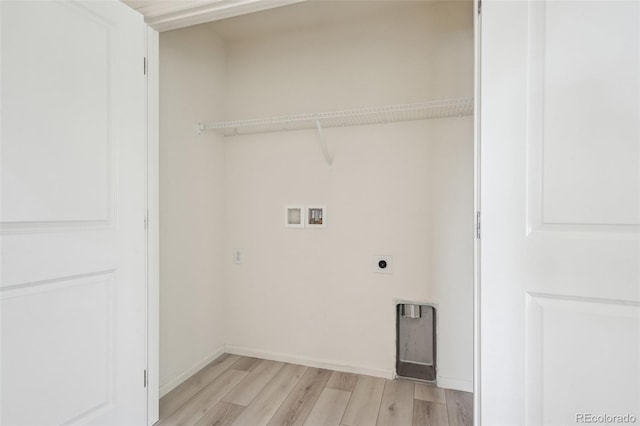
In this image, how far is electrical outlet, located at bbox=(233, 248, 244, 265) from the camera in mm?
2443

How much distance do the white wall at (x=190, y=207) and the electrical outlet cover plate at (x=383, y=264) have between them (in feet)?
4.00

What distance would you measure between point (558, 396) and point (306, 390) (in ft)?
4.53

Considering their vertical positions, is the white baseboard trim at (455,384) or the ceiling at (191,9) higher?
the ceiling at (191,9)

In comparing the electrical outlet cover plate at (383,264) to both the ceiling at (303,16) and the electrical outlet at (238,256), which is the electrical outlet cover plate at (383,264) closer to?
the electrical outlet at (238,256)

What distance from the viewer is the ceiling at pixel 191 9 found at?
4.72ft

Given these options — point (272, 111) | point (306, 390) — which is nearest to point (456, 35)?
point (272, 111)

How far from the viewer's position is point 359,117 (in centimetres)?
200

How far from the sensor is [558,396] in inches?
39.2

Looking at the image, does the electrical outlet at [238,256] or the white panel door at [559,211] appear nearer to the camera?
the white panel door at [559,211]

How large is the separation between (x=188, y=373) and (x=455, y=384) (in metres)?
1.76
